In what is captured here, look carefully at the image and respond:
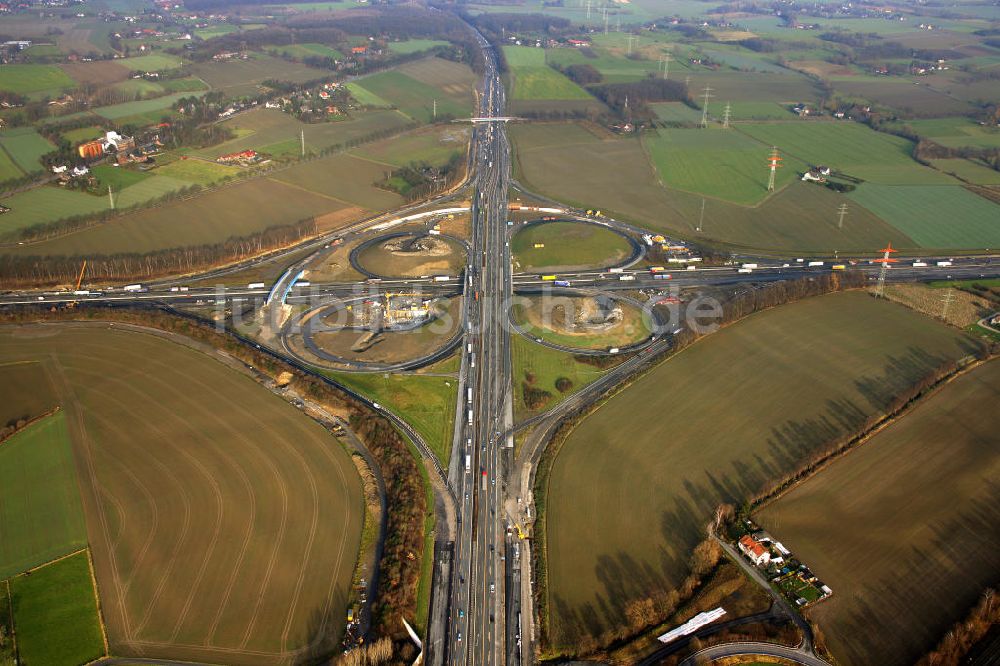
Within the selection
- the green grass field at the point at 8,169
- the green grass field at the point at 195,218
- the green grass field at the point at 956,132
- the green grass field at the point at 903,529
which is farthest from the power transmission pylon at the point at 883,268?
the green grass field at the point at 8,169

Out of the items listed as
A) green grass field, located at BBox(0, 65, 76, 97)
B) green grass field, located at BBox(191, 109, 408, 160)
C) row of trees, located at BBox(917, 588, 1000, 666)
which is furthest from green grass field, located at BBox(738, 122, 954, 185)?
green grass field, located at BBox(0, 65, 76, 97)

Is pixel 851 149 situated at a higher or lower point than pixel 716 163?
higher

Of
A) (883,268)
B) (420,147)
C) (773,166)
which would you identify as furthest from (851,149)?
(420,147)

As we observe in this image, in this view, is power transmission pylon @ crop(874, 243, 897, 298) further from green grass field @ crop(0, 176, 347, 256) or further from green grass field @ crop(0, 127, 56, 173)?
green grass field @ crop(0, 127, 56, 173)

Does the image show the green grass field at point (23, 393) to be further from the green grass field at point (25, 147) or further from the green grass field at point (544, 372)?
the green grass field at point (25, 147)

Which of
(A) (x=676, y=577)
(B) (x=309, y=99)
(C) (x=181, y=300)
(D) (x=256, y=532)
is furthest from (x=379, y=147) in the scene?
(A) (x=676, y=577)

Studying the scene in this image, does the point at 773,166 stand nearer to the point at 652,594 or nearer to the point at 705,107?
the point at 705,107
